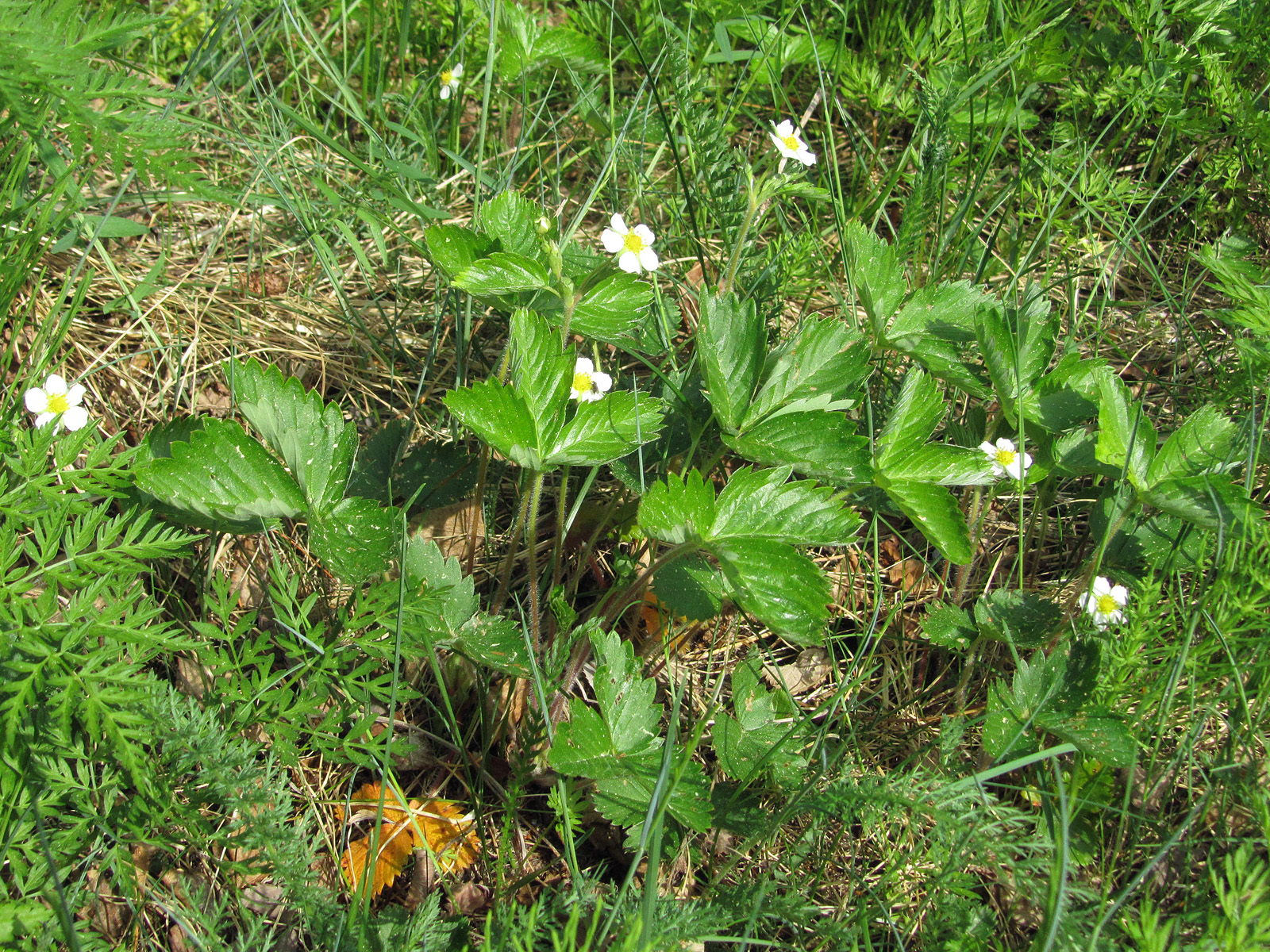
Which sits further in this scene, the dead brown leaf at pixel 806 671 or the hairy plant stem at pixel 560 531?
the dead brown leaf at pixel 806 671

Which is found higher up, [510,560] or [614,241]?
[614,241]

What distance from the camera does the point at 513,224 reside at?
6.21ft

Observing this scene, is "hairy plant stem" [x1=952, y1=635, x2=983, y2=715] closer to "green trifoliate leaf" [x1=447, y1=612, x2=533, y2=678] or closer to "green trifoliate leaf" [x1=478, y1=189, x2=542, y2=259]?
"green trifoliate leaf" [x1=447, y1=612, x2=533, y2=678]

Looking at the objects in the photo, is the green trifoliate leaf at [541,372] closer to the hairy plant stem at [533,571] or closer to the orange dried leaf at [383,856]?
the hairy plant stem at [533,571]

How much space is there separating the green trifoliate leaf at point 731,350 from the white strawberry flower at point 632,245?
0.16 metres

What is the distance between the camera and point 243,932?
1.62 meters

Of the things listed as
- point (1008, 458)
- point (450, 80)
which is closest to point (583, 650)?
point (1008, 458)

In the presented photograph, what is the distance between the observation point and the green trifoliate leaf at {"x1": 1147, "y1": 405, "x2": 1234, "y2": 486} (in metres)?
1.73

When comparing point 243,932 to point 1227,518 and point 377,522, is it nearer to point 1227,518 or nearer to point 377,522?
point 377,522

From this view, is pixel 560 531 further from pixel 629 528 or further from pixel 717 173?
pixel 717 173

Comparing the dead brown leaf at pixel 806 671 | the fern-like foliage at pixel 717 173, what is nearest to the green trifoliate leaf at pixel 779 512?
the dead brown leaf at pixel 806 671

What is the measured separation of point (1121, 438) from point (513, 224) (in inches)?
50.0

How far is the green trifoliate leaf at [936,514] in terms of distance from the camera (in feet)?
5.24

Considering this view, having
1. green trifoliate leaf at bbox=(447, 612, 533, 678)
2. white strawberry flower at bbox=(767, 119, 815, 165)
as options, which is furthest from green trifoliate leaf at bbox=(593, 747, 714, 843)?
white strawberry flower at bbox=(767, 119, 815, 165)
